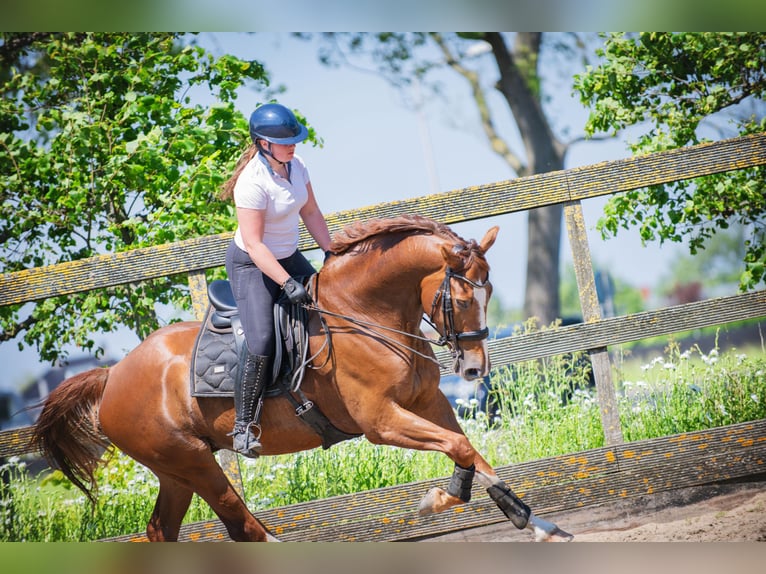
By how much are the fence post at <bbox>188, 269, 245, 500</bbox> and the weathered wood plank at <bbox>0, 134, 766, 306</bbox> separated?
0.24 feet

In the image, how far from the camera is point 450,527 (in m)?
4.86

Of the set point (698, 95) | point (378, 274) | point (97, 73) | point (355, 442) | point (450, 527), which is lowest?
point (450, 527)

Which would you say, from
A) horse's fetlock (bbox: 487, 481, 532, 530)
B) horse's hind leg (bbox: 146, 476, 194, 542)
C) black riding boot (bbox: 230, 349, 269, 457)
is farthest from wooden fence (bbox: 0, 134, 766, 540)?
horse's fetlock (bbox: 487, 481, 532, 530)

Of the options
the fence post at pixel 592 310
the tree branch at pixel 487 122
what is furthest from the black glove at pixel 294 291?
the tree branch at pixel 487 122

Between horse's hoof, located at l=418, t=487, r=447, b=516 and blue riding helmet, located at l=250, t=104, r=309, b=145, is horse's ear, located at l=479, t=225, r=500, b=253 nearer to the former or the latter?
blue riding helmet, located at l=250, t=104, r=309, b=145

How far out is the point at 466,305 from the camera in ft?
12.2

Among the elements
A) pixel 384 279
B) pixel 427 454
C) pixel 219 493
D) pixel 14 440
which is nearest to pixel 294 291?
pixel 384 279

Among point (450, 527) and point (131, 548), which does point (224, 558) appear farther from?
point (450, 527)

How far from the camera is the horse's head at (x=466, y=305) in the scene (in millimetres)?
3695

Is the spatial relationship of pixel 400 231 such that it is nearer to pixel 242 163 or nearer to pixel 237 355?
pixel 242 163

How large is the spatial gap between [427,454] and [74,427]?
6.75ft

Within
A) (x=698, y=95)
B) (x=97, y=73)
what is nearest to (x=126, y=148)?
(x=97, y=73)

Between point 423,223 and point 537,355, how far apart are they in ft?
4.44

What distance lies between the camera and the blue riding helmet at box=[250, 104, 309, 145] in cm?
392
